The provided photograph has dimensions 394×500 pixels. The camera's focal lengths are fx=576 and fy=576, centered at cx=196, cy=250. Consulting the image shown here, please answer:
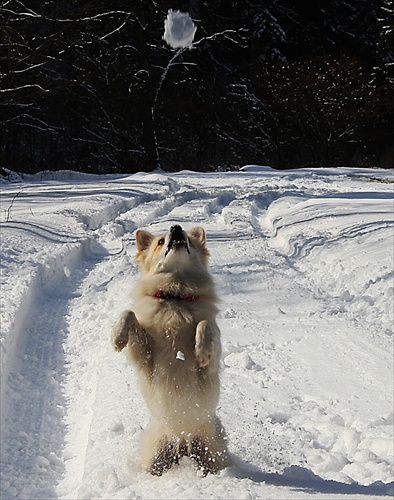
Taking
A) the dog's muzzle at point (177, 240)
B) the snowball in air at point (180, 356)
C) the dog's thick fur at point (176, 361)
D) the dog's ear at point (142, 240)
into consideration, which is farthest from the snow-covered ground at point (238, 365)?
the dog's muzzle at point (177, 240)

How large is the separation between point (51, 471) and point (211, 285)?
1.48 metres

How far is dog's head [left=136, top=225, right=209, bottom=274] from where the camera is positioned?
3623 mm

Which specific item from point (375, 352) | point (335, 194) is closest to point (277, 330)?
point (375, 352)

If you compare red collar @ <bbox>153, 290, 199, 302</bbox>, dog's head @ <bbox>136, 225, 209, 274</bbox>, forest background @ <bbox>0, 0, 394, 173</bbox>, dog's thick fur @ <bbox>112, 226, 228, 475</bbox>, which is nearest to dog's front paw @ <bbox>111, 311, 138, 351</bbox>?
dog's thick fur @ <bbox>112, 226, 228, 475</bbox>

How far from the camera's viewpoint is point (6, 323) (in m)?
4.97

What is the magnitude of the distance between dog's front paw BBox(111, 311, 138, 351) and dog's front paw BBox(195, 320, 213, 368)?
37cm

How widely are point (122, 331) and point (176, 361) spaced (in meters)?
0.38

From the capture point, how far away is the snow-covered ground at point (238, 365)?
3.32 m

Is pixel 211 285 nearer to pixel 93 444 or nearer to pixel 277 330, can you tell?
pixel 93 444

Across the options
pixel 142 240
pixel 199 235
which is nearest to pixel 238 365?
pixel 199 235

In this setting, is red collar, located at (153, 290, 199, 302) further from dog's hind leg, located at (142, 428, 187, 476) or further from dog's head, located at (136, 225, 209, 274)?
dog's hind leg, located at (142, 428, 187, 476)

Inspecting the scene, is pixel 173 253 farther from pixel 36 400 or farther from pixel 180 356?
pixel 36 400

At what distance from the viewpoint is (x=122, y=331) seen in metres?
3.03

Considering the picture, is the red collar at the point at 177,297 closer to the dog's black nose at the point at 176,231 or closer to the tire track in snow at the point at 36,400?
the dog's black nose at the point at 176,231
